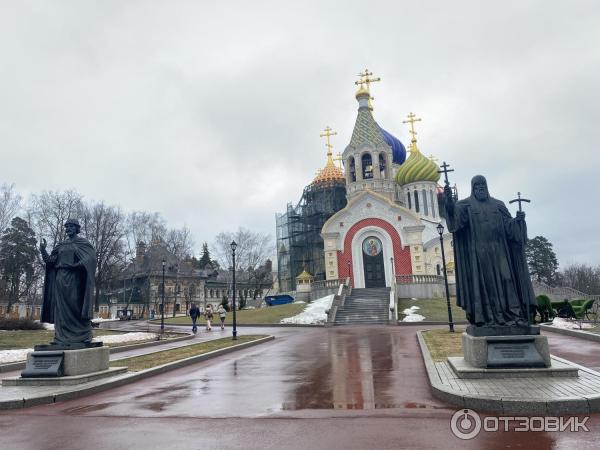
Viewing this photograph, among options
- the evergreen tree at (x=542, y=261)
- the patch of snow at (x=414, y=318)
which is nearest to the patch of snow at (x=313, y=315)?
the patch of snow at (x=414, y=318)

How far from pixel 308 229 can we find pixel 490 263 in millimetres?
41355

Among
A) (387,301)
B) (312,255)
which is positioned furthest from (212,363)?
(312,255)

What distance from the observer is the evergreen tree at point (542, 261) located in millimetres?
65938

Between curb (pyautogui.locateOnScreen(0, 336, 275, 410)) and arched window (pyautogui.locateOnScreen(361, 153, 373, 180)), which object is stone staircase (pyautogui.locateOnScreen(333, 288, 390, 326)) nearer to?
curb (pyautogui.locateOnScreen(0, 336, 275, 410))

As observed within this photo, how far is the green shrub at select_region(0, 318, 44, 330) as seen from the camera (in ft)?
76.3

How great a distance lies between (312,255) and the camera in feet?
159

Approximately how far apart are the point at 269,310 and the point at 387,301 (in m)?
9.28

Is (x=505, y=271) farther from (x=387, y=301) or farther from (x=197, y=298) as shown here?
(x=197, y=298)

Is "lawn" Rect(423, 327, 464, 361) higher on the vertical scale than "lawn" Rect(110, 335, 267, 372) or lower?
higher

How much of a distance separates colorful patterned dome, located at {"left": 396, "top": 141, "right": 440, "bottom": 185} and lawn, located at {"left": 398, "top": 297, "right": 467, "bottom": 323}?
58.0ft

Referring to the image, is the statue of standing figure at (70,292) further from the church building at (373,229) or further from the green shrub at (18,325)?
the church building at (373,229)

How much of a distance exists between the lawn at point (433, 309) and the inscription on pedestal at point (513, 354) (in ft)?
57.8

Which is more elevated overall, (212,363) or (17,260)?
(17,260)

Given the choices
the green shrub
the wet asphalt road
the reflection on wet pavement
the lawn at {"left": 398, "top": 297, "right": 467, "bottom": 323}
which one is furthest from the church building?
the wet asphalt road
